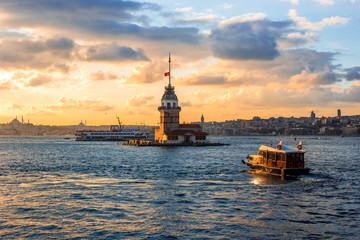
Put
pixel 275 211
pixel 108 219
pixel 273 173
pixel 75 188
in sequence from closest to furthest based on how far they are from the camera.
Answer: pixel 108 219
pixel 275 211
pixel 75 188
pixel 273 173

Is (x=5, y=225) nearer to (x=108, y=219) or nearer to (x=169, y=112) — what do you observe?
(x=108, y=219)

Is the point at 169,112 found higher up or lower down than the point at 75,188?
higher up

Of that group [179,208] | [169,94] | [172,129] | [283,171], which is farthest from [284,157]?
[169,94]

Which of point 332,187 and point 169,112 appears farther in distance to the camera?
point 169,112

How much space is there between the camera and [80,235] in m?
22.8

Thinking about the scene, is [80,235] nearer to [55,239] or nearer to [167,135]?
[55,239]

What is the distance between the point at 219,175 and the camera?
167 ft

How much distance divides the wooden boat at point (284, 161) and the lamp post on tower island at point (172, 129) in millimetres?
88252

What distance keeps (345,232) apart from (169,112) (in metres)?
124

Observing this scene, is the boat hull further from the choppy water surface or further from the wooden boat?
the choppy water surface

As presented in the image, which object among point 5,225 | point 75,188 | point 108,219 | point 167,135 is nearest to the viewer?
point 5,225

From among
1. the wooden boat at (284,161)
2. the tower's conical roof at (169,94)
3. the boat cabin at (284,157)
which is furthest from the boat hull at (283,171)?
the tower's conical roof at (169,94)

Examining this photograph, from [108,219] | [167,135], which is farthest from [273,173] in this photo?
[167,135]

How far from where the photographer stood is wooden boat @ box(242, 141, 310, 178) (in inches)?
1807
